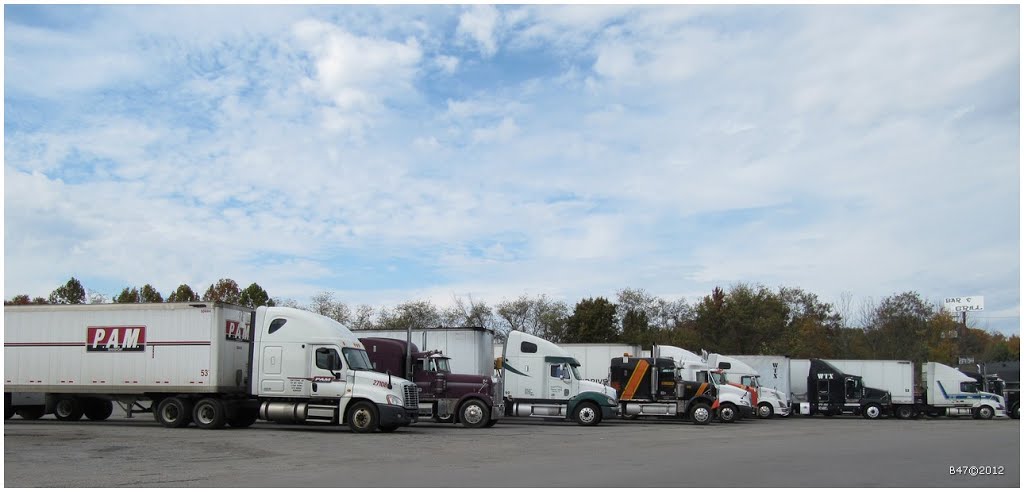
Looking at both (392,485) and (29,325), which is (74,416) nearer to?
(29,325)

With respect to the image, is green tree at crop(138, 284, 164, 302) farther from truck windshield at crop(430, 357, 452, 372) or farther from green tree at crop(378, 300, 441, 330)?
truck windshield at crop(430, 357, 452, 372)

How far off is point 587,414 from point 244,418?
10.8 m

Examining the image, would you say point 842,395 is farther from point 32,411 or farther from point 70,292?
point 70,292

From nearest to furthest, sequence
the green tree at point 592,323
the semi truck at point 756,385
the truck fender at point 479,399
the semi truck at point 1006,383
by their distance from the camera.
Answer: the truck fender at point 479,399 < the semi truck at point 756,385 < the semi truck at point 1006,383 < the green tree at point 592,323

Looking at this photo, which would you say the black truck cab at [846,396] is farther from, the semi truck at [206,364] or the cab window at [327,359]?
the cab window at [327,359]

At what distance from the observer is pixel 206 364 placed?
2198cm

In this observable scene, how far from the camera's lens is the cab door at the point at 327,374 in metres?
21.6

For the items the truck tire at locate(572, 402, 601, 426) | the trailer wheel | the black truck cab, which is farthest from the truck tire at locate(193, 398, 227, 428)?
the black truck cab

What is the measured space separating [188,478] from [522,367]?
1753cm

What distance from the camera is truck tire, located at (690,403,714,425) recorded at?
30125 millimetres

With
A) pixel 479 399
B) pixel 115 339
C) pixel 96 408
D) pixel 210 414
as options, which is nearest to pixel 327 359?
pixel 210 414

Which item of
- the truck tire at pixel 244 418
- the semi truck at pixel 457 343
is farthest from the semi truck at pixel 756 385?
the truck tire at pixel 244 418

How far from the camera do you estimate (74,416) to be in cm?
2425

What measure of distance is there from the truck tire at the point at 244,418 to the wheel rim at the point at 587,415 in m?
10.4
